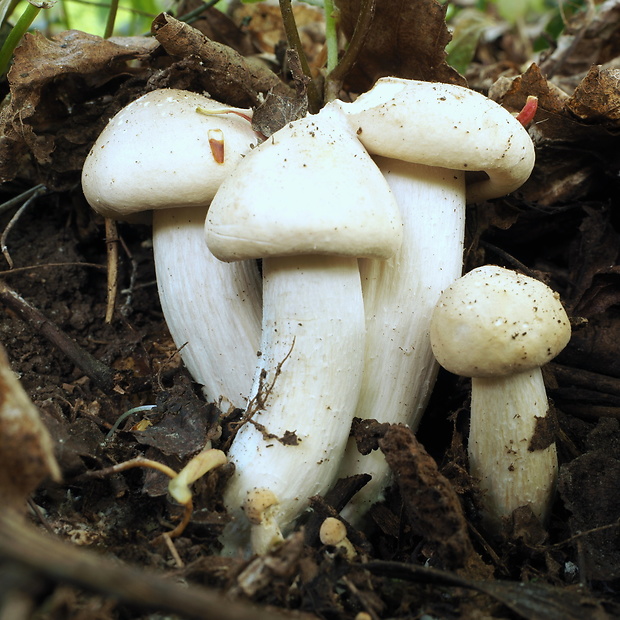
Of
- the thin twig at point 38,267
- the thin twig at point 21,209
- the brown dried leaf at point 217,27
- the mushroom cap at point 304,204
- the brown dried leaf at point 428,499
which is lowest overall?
the brown dried leaf at point 428,499

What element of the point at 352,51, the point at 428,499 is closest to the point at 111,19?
the point at 352,51

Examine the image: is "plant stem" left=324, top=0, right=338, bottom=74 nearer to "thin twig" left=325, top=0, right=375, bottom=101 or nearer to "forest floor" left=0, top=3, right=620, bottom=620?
"thin twig" left=325, top=0, right=375, bottom=101

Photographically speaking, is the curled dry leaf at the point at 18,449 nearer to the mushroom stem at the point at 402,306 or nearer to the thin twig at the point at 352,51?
the mushroom stem at the point at 402,306

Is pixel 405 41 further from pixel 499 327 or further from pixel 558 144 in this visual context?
pixel 499 327

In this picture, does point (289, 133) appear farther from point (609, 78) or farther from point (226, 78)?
point (609, 78)

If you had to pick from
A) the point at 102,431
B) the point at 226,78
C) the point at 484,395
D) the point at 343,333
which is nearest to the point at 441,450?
the point at 484,395

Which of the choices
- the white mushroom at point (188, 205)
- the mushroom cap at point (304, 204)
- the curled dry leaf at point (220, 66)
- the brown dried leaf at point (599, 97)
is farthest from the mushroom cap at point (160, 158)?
the brown dried leaf at point (599, 97)

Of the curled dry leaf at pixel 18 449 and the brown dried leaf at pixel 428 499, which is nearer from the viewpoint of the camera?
the curled dry leaf at pixel 18 449
